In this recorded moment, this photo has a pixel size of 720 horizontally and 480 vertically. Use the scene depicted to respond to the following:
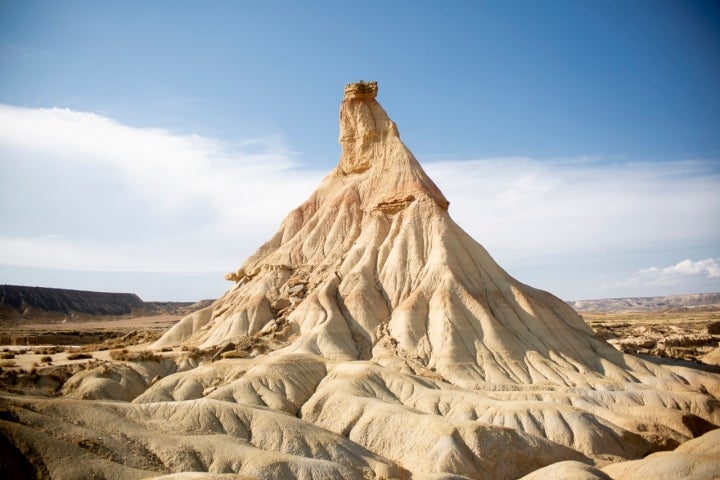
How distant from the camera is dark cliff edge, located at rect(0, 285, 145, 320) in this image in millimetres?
151250

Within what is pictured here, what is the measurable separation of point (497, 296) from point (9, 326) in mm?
117309

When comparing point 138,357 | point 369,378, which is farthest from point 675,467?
point 138,357

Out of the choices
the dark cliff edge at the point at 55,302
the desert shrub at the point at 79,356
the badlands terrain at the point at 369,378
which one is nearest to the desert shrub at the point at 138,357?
the badlands terrain at the point at 369,378

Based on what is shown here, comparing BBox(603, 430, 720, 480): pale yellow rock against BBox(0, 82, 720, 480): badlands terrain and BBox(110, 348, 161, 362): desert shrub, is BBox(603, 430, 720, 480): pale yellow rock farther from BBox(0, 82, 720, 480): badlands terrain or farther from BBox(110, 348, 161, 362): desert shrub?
BBox(110, 348, 161, 362): desert shrub

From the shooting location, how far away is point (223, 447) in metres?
31.9

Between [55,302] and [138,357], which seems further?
[55,302]

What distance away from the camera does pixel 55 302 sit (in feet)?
542

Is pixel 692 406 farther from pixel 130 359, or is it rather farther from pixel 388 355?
pixel 130 359

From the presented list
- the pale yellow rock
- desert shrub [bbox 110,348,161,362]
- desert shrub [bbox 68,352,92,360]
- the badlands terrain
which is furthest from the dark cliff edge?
the pale yellow rock

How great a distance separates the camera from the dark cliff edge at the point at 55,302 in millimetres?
151250

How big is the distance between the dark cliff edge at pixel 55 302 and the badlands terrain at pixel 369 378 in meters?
87.2

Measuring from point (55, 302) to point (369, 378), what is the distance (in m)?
143

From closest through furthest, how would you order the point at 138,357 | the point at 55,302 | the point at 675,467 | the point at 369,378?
1. the point at 675,467
2. the point at 369,378
3. the point at 138,357
4. the point at 55,302

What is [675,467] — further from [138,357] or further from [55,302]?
[55,302]
